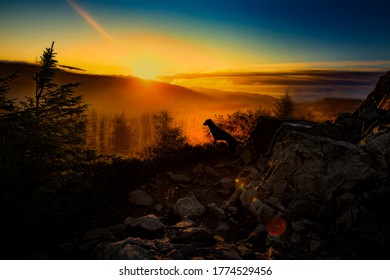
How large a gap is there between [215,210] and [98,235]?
370cm

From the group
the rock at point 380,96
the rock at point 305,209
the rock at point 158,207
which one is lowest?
the rock at point 158,207

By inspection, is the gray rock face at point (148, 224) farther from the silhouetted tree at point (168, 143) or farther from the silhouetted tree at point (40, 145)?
the silhouetted tree at point (168, 143)

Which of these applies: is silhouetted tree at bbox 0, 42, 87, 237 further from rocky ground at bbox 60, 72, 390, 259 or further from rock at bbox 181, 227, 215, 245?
rock at bbox 181, 227, 215, 245

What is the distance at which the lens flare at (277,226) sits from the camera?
23.1 ft

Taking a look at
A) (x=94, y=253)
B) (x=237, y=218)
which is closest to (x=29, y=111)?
(x=94, y=253)

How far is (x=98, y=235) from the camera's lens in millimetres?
7812

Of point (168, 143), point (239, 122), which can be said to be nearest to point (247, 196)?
point (168, 143)

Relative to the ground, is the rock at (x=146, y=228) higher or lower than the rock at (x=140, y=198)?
higher

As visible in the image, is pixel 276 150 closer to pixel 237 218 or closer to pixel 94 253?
pixel 237 218

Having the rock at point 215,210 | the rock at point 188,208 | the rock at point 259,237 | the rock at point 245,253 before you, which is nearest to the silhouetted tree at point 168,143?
the rock at point 188,208

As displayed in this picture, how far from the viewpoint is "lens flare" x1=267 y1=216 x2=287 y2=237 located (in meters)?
7.05

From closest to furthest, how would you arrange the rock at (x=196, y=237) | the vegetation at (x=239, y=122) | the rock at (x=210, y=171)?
the rock at (x=196, y=237) → the rock at (x=210, y=171) → the vegetation at (x=239, y=122)

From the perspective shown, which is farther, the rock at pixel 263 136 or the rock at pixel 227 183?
the rock at pixel 263 136

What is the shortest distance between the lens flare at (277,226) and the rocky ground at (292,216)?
2cm
